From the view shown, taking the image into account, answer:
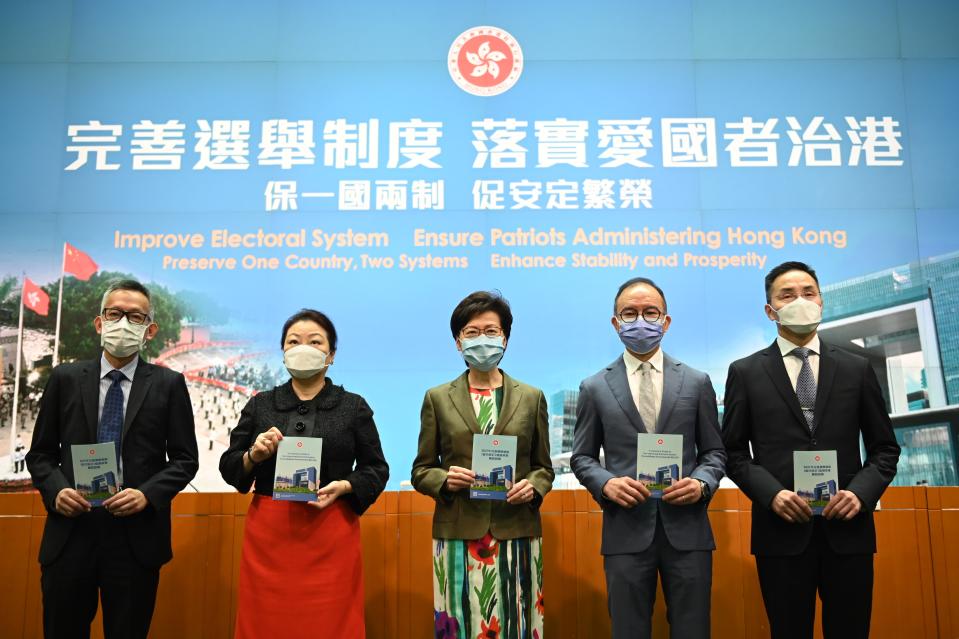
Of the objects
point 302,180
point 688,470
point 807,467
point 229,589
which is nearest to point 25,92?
point 302,180

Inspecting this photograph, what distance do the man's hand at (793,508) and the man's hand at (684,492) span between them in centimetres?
25

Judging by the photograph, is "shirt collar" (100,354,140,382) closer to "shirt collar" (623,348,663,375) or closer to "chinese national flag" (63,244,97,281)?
"shirt collar" (623,348,663,375)

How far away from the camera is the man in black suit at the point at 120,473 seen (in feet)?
8.07

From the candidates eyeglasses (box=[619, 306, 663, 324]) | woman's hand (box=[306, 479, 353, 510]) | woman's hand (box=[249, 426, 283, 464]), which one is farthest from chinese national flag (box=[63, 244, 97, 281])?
eyeglasses (box=[619, 306, 663, 324])

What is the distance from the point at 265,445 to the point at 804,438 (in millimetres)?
1796

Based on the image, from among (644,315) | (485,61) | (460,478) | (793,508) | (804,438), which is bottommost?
(793,508)

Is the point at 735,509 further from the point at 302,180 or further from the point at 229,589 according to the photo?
the point at 302,180

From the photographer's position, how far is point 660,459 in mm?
2416

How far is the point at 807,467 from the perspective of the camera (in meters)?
2.41

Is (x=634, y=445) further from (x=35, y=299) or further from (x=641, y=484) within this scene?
(x=35, y=299)

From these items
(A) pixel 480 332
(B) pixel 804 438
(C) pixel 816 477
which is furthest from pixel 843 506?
(A) pixel 480 332

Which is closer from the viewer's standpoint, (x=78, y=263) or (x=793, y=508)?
(x=793, y=508)

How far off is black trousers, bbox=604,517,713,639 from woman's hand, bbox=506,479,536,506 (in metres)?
0.36

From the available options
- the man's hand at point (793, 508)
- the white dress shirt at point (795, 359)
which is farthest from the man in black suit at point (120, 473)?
the white dress shirt at point (795, 359)
